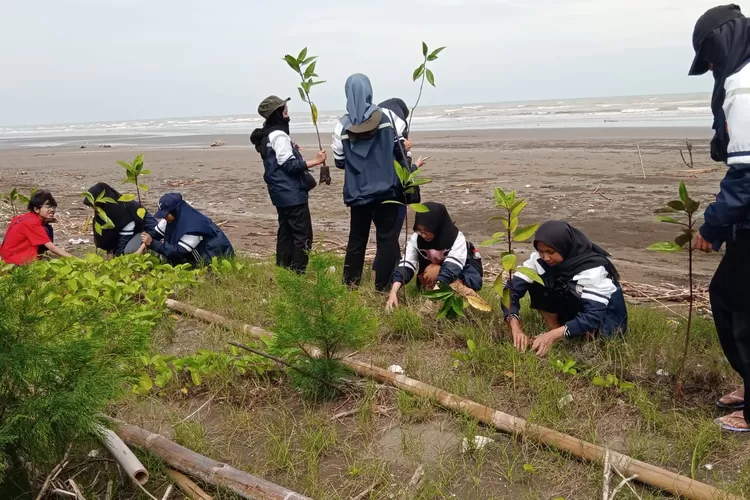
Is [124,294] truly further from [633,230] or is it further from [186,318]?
[633,230]

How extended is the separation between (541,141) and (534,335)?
63.6 feet

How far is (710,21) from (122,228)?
580cm

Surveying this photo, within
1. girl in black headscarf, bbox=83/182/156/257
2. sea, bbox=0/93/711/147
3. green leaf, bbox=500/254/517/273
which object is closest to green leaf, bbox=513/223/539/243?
green leaf, bbox=500/254/517/273

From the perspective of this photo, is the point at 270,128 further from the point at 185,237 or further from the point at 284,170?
the point at 185,237

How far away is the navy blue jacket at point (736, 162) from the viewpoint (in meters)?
2.59

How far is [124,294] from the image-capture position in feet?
16.6

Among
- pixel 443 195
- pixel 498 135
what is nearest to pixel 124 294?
pixel 443 195

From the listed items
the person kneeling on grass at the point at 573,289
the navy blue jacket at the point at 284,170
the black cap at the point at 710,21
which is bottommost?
the person kneeling on grass at the point at 573,289

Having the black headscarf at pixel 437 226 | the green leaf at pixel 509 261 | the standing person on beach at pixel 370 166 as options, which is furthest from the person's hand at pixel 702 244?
the standing person on beach at pixel 370 166

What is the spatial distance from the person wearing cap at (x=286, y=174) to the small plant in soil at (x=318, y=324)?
81.3 inches

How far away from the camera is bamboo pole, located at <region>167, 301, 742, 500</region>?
8.10 ft

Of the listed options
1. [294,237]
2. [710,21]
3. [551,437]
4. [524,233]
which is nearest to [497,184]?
[294,237]

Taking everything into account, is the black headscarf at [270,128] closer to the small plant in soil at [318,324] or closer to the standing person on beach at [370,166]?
the standing person on beach at [370,166]

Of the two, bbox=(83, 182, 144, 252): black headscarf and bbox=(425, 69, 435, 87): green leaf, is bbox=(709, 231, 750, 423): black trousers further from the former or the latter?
bbox=(83, 182, 144, 252): black headscarf
